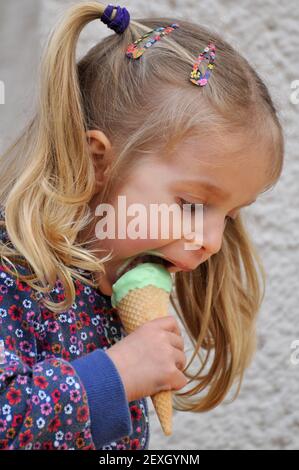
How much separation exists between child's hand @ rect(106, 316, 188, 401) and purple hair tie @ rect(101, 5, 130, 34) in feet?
1.63

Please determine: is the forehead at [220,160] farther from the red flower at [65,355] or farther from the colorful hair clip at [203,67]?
the red flower at [65,355]

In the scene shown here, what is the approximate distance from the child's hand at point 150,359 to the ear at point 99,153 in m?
0.26

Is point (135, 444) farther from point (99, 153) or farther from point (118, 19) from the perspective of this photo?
point (118, 19)

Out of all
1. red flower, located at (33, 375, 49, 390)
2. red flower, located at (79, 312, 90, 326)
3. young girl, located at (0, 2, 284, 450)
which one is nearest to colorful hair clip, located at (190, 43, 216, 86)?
young girl, located at (0, 2, 284, 450)

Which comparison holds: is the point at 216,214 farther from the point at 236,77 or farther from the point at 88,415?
the point at 88,415

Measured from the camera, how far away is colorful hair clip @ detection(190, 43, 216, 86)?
1350mm

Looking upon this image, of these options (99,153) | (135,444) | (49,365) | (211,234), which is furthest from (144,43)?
(135,444)

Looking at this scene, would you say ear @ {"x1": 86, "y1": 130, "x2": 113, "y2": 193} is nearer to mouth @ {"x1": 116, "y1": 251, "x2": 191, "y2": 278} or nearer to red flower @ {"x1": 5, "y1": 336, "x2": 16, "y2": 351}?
mouth @ {"x1": 116, "y1": 251, "x2": 191, "y2": 278}

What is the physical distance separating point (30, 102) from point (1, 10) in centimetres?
49

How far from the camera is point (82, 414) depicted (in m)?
1.15

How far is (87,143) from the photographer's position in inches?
54.1

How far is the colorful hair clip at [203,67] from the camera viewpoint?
4.43 ft
